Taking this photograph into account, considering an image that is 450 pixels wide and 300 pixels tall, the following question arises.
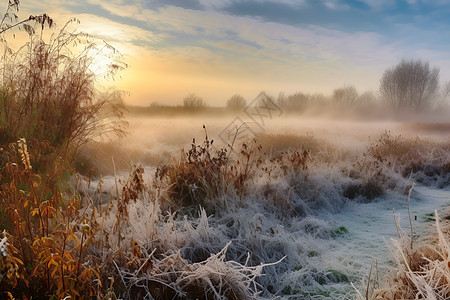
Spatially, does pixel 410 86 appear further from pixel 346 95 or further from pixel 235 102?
pixel 235 102

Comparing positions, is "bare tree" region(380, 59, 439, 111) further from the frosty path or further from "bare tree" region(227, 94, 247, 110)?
the frosty path

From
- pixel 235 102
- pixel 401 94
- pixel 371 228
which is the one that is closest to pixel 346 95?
pixel 401 94

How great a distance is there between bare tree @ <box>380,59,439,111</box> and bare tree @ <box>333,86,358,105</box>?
419 cm

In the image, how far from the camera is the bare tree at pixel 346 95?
5044 cm

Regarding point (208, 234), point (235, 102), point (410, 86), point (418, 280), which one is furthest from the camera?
point (410, 86)

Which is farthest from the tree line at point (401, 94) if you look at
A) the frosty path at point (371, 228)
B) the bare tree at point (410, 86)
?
the frosty path at point (371, 228)

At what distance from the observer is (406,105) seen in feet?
157

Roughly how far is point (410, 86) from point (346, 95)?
26.6 feet

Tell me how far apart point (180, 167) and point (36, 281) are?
3138 mm

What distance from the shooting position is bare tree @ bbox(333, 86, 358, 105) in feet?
165

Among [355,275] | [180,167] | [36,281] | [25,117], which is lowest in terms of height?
[355,275]

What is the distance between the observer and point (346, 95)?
5072 cm

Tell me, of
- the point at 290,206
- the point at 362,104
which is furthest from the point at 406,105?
the point at 290,206

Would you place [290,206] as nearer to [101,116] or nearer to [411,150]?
A: [101,116]
